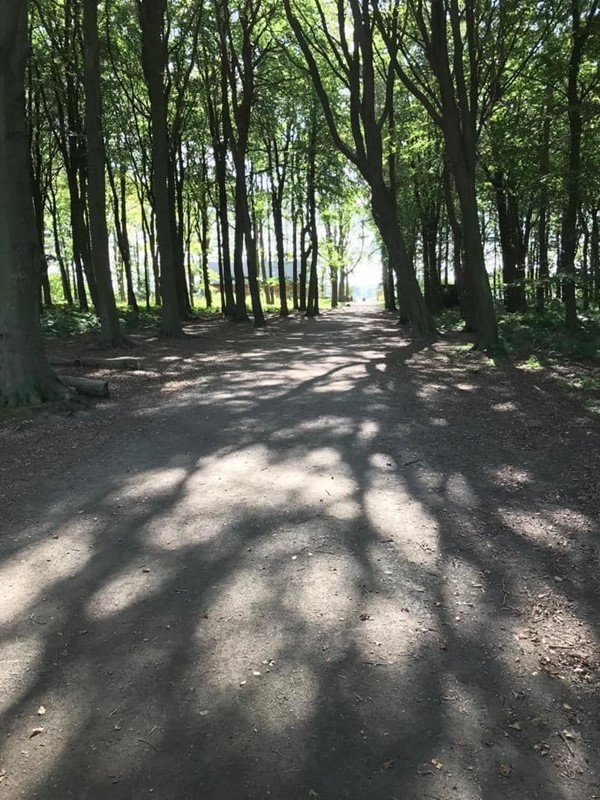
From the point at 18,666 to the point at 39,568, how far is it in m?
1.09

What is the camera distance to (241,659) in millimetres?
3049

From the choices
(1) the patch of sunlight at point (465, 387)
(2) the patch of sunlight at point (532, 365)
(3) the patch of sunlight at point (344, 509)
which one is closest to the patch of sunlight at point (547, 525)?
(3) the patch of sunlight at point (344, 509)

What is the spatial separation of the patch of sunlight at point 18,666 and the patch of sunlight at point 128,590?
0.36 m

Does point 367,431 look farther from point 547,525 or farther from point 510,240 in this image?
point 510,240

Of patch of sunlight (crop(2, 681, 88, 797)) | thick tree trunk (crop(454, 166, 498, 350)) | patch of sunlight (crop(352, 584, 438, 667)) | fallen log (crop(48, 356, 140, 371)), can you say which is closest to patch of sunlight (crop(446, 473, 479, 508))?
patch of sunlight (crop(352, 584, 438, 667))

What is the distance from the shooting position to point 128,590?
375 cm

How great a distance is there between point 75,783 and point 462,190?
1365 cm

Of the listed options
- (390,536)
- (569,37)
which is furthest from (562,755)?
(569,37)

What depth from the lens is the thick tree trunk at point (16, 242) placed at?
8000 millimetres

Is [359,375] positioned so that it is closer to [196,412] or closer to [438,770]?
[196,412]

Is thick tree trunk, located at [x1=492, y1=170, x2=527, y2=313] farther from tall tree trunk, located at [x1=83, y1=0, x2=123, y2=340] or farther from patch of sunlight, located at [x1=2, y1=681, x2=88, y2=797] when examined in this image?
patch of sunlight, located at [x1=2, y1=681, x2=88, y2=797]

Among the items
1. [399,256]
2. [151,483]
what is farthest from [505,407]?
[399,256]

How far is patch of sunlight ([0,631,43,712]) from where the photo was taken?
2875 mm

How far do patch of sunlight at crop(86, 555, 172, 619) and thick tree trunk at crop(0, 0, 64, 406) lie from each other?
17.3ft
